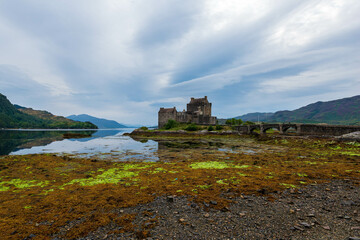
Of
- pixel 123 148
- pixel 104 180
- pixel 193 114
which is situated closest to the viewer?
pixel 104 180

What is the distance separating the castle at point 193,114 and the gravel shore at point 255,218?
94.4 metres

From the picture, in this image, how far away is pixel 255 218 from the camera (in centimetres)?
702

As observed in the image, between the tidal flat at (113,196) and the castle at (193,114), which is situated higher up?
the castle at (193,114)

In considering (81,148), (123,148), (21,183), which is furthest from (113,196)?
(81,148)

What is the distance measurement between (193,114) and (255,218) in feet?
330

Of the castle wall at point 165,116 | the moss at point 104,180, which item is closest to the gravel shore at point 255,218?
the moss at point 104,180

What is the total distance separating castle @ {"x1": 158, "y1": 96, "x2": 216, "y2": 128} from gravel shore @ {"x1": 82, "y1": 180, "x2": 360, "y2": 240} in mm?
94361

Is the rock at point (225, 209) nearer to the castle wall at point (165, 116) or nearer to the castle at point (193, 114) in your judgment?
the castle at point (193, 114)

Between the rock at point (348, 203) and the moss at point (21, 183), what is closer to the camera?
the rock at point (348, 203)

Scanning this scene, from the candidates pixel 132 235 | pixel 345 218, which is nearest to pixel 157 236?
pixel 132 235

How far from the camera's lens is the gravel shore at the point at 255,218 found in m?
5.94

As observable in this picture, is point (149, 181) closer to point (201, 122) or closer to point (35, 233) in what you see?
point (35, 233)

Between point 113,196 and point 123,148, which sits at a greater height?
point 113,196

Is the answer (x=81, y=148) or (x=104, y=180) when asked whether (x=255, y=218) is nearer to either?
(x=104, y=180)
